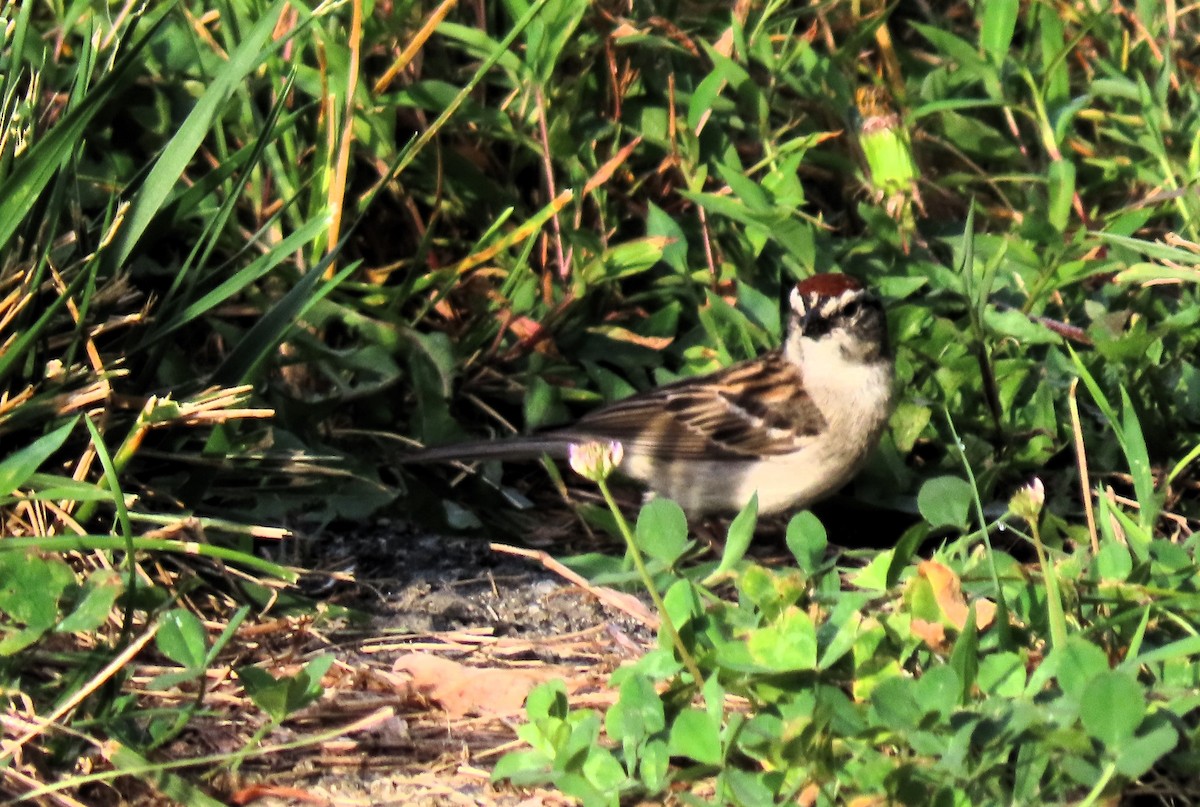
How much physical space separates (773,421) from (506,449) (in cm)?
70

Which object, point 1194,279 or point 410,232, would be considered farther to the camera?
point 410,232

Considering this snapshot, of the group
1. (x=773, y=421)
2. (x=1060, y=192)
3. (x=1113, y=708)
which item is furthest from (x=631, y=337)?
(x=1113, y=708)

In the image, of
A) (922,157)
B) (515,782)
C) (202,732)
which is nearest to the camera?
(515,782)

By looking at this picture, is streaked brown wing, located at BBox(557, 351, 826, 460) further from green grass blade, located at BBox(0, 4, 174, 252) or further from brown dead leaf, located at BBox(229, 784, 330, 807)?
brown dead leaf, located at BBox(229, 784, 330, 807)

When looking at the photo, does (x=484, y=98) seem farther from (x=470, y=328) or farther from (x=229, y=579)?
(x=229, y=579)

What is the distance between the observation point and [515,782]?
6.63 ft

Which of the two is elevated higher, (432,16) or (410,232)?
(432,16)

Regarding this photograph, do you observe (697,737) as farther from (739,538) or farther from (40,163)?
(40,163)

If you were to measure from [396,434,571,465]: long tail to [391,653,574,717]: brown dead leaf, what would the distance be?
817 millimetres

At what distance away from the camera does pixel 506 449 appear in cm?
337

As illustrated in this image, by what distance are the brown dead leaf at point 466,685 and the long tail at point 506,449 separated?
2.68 feet

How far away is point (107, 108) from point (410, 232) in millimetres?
717

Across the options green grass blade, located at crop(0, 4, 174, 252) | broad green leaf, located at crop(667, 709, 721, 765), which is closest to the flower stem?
broad green leaf, located at crop(667, 709, 721, 765)

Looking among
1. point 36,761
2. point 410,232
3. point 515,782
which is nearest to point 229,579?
point 36,761
